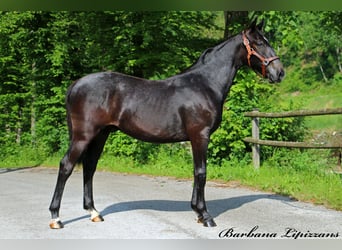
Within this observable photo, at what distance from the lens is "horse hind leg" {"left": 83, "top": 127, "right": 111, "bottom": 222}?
5758 mm

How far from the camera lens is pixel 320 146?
795 centimetres

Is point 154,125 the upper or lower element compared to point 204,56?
lower

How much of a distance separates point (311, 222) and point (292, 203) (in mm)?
1282

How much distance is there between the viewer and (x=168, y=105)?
5520mm

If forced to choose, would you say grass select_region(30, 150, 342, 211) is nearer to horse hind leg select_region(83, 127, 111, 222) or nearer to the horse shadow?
the horse shadow

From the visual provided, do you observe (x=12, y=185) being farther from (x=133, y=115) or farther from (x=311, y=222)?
(x=311, y=222)

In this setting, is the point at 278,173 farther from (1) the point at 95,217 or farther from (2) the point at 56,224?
(2) the point at 56,224

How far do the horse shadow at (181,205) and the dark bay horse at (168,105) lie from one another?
2.48 ft

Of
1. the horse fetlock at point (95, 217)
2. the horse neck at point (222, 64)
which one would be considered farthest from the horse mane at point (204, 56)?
→ the horse fetlock at point (95, 217)

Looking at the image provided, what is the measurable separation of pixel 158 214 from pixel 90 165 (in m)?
1.08

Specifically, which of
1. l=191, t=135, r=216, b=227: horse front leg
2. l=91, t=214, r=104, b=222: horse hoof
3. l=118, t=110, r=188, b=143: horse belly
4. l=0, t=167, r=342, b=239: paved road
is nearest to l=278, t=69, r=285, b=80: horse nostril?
l=191, t=135, r=216, b=227: horse front leg

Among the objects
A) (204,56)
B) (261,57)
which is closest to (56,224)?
(204,56)

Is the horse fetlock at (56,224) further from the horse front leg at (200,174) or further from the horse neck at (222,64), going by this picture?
the horse neck at (222,64)

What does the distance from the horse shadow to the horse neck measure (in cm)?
172
